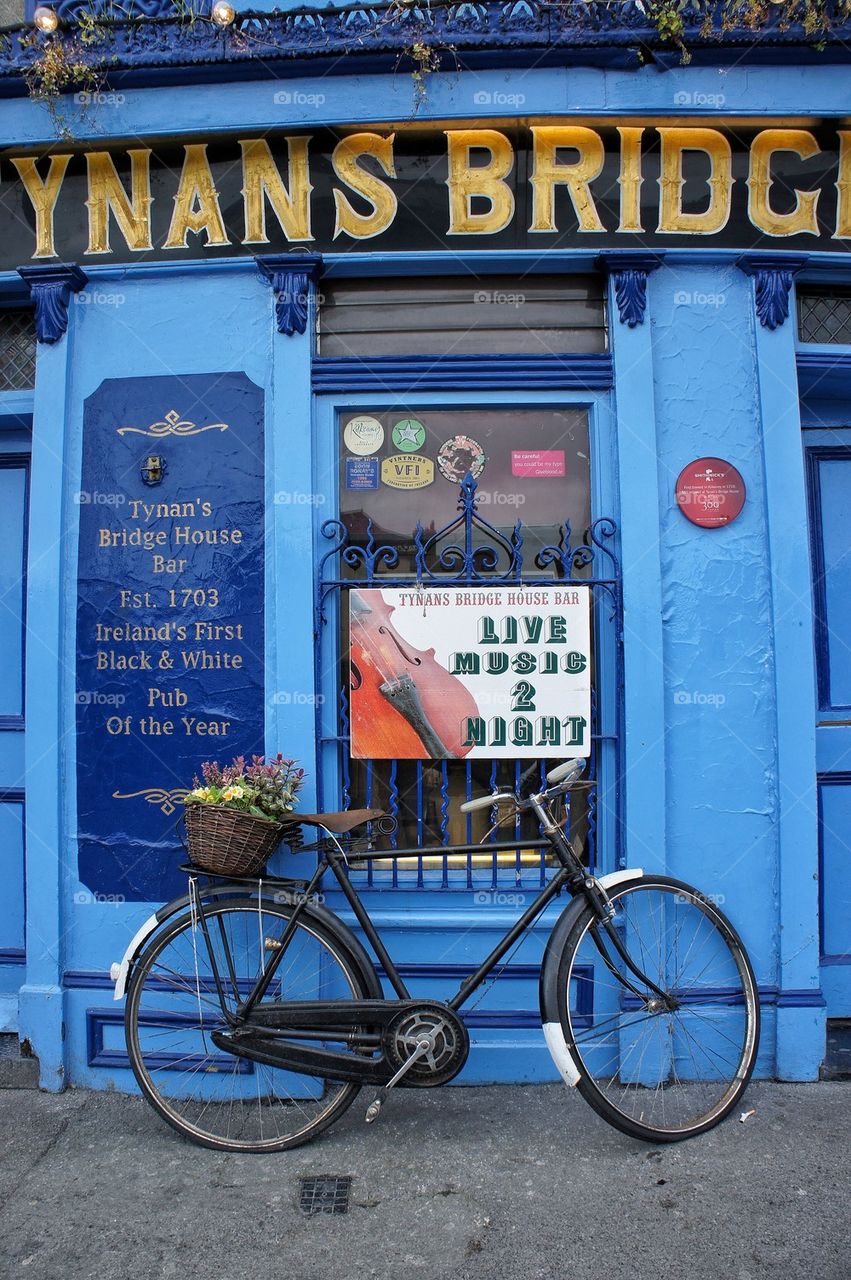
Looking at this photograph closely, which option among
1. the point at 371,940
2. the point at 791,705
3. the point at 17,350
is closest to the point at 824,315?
the point at 791,705

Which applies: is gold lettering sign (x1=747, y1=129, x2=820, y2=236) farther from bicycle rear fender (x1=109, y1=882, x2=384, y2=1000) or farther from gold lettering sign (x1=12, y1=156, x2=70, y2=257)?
bicycle rear fender (x1=109, y1=882, x2=384, y2=1000)

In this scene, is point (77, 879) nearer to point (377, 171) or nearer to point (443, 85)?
point (377, 171)

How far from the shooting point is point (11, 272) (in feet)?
13.0

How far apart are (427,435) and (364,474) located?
0.34 meters

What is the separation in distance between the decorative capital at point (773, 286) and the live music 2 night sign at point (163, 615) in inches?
89.4

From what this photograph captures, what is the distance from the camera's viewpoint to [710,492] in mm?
3777

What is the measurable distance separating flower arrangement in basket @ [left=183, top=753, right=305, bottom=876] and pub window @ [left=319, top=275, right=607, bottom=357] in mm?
1955

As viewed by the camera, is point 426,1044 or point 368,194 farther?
point 368,194

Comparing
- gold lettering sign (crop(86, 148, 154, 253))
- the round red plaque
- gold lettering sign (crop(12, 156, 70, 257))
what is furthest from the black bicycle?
gold lettering sign (crop(12, 156, 70, 257))

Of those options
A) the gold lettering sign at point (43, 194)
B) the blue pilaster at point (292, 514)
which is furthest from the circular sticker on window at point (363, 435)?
the gold lettering sign at point (43, 194)

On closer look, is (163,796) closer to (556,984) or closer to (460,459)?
(556,984)

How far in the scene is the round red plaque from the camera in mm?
3770

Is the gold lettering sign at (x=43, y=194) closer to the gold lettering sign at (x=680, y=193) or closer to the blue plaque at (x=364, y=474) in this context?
the blue plaque at (x=364, y=474)

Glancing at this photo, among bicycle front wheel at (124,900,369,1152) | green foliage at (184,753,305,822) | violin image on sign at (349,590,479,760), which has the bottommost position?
bicycle front wheel at (124,900,369,1152)
